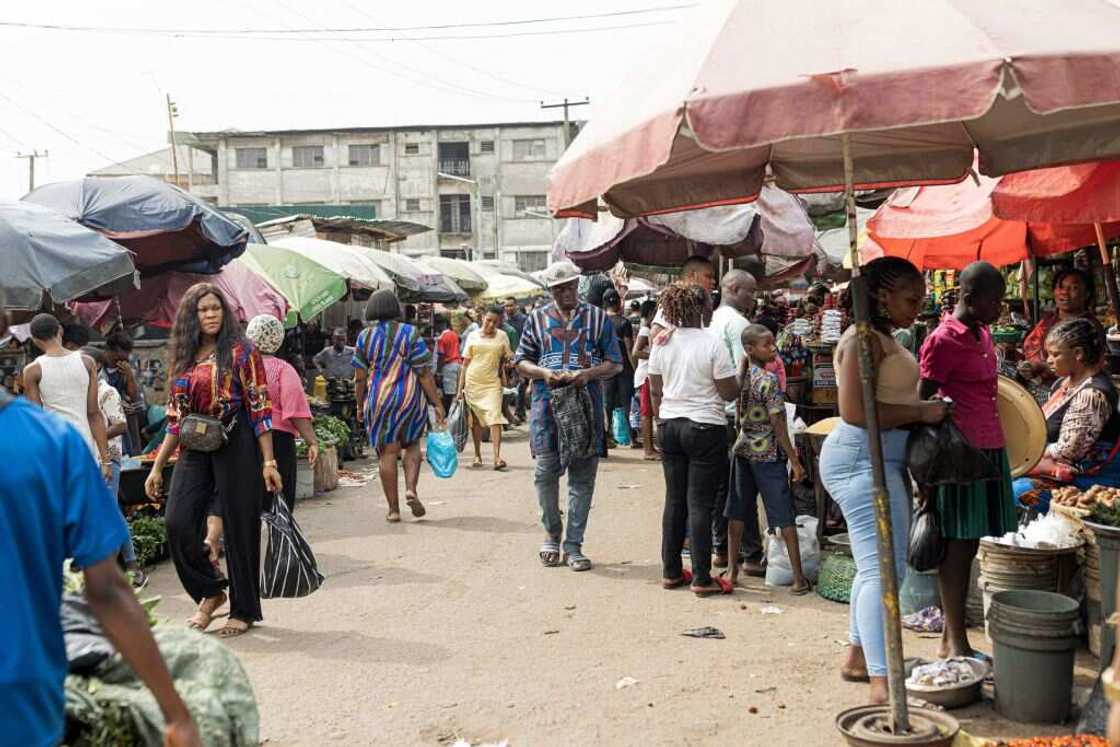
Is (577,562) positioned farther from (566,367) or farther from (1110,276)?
(1110,276)

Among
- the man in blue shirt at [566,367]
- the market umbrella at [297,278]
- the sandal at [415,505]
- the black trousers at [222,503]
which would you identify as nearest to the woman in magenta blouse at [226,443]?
the black trousers at [222,503]

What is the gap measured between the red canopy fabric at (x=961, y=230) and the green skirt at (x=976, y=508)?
3.89 meters

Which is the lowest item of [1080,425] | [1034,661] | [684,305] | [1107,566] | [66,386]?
[1034,661]

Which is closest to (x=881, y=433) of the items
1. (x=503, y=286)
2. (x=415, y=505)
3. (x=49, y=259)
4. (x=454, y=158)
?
(x=415, y=505)

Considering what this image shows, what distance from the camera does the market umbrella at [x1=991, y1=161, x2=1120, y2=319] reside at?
21.7 ft

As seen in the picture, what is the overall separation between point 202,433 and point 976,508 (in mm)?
4148

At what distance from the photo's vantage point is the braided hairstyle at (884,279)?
15.2 feet

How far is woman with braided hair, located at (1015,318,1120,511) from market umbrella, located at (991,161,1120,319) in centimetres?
91

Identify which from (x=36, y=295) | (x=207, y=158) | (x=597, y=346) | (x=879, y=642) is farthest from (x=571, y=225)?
(x=207, y=158)

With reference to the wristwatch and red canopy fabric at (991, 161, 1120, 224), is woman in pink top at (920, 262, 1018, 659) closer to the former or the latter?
red canopy fabric at (991, 161, 1120, 224)

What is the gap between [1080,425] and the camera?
5.97 m

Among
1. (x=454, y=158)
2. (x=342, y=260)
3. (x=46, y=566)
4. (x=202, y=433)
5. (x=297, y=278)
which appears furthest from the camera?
(x=454, y=158)

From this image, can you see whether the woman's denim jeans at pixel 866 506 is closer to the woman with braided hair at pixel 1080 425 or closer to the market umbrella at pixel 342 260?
the woman with braided hair at pixel 1080 425

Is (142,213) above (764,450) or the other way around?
above
